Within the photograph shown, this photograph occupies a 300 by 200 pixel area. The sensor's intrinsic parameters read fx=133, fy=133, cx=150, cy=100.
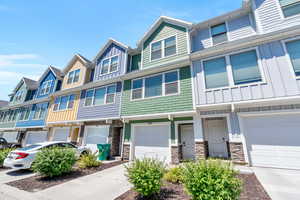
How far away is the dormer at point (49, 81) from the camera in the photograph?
16.4m

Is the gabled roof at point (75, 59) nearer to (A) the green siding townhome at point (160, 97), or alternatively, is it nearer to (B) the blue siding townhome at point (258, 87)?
(A) the green siding townhome at point (160, 97)

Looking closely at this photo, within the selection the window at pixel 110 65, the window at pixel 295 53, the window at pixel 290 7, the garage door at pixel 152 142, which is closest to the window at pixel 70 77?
the window at pixel 110 65

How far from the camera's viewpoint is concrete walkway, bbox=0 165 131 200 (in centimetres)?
446

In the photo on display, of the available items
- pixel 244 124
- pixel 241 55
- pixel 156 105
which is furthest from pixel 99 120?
pixel 241 55

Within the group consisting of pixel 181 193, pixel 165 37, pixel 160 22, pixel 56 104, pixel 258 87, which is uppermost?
pixel 160 22

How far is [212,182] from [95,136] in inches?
422

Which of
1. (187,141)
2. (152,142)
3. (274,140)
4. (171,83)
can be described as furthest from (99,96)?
(274,140)

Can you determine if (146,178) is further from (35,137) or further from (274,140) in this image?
(35,137)

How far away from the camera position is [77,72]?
47.3 ft

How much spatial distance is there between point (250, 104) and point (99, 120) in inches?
411

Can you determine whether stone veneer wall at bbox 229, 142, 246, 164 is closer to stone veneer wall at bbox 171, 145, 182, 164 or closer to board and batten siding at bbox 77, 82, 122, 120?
stone veneer wall at bbox 171, 145, 182, 164

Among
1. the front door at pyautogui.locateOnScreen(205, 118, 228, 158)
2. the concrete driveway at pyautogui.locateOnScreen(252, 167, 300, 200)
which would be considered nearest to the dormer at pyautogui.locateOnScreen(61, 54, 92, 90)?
the front door at pyautogui.locateOnScreen(205, 118, 228, 158)

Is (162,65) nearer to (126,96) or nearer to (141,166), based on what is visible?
(126,96)

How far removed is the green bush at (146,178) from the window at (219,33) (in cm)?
895
